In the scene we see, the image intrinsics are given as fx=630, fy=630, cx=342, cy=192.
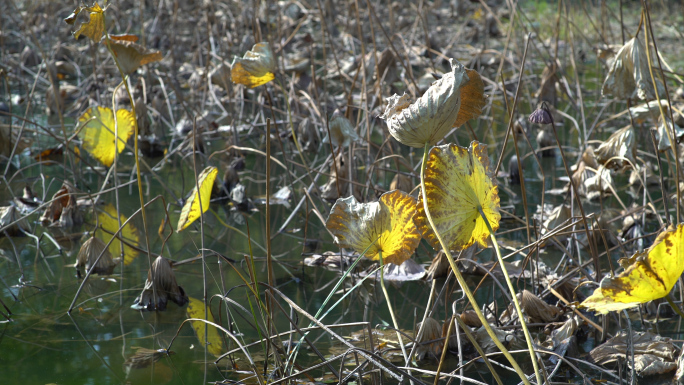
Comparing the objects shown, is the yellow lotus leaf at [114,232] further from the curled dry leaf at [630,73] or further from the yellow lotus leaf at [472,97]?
the curled dry leaf at [630,73]

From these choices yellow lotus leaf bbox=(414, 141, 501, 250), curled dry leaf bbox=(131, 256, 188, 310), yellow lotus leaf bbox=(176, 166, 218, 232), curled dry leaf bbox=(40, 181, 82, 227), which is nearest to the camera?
yellow lotus leaf bbox=(414, 141, 501, 250)

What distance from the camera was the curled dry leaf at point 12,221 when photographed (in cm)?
144

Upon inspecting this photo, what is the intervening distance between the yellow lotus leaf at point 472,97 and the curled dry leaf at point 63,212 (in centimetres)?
115

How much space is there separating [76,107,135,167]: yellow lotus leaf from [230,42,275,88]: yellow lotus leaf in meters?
0.51

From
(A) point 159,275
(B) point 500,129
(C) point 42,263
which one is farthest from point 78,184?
(B) point 500,129

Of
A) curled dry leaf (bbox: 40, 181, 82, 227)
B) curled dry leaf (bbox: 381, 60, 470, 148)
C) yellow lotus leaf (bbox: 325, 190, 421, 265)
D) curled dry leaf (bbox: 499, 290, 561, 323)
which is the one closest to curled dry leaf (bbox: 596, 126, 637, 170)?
curled dry leaf (bbox: 499, 290, 561, 323)

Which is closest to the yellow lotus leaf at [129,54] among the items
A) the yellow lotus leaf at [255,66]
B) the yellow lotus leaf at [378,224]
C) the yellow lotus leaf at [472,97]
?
the yellow lotus leaf at [255,66]

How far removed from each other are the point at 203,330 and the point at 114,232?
1.87 ft

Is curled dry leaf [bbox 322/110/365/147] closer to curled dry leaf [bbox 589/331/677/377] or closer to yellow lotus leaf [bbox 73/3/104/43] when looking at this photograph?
yellow lotus leaf [bbox 73/3/104/43]

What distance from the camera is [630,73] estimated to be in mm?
1266

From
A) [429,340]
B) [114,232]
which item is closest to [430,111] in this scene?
[429,340]

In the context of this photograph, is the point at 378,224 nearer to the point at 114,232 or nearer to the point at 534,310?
the point at 534,310

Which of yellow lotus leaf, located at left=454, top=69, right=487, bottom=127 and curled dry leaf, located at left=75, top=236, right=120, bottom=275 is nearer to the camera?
yellow lotus leaf, located at left=454, top=69, right=487, bottom=127

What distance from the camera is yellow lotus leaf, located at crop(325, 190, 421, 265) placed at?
892 millimetres
